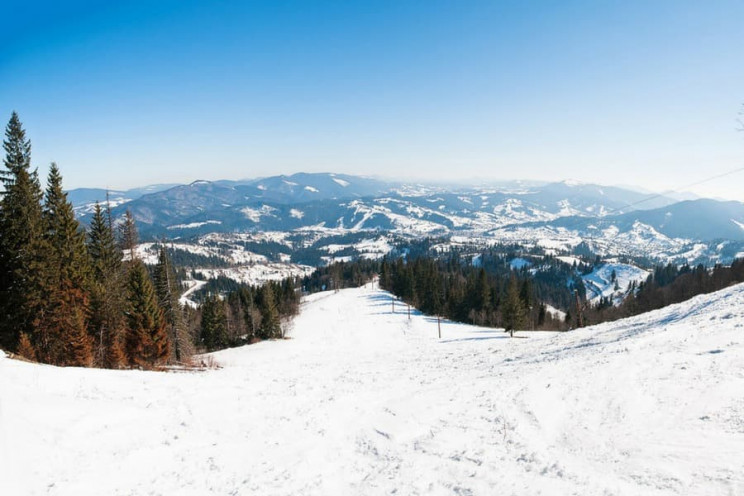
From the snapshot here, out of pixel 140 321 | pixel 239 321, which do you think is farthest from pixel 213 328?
pixel 140 321

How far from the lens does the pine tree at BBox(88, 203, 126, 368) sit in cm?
3062

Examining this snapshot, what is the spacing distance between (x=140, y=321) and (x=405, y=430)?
100.0 ft

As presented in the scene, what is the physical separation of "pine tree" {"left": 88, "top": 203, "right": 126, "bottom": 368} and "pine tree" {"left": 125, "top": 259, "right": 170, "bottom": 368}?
1.01m

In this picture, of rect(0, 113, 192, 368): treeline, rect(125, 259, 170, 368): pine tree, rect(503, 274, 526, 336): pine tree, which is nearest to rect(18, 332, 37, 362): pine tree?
rect(0, 113, 192, 368): treeline

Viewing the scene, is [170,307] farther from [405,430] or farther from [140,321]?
[405,430]

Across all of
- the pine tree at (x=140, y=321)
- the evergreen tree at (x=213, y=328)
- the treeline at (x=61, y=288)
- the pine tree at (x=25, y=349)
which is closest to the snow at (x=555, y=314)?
the evergreen tree at (x=213, y=328)

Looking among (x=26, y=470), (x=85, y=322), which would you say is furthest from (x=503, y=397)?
(x=85, y=322)

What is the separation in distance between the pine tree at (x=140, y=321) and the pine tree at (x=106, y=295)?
1.01 meters

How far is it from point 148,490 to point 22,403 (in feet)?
22.4

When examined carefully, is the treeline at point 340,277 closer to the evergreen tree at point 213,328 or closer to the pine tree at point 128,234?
the evergreen tree at point 213,328

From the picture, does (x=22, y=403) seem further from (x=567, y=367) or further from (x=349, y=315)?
(x=349, y=315)

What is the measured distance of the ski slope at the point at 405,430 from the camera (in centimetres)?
1043

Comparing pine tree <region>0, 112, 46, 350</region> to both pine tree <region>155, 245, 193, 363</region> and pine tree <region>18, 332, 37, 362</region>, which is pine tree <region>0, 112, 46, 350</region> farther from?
pine tree <region>155, 245, 193, 363</region>

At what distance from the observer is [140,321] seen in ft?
110
